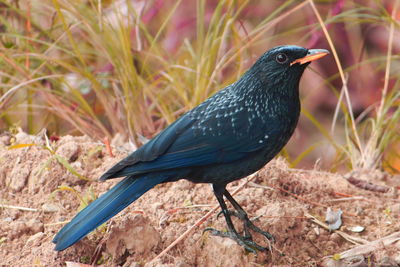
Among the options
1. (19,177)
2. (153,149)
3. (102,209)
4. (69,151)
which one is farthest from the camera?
(69,151)

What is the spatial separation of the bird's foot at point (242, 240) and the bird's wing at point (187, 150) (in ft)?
1.17

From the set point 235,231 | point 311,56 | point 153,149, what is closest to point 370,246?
point 235,231

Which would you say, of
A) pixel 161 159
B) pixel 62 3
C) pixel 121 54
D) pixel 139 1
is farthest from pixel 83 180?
pixel 139 1

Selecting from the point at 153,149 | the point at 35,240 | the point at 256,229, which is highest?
the point at 153,149

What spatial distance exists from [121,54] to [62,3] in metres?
0.52

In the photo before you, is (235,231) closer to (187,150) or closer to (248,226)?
(248,226)

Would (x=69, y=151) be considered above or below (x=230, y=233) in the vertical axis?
above

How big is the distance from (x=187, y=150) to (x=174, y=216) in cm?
48

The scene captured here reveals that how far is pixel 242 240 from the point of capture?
3254 millimetres

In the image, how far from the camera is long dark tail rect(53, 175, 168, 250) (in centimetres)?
296

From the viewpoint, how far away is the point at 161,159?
3.18 metres

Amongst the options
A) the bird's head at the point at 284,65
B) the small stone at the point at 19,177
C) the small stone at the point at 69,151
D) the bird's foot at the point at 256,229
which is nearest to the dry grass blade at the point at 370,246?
the bird's foot at the point at 256,229

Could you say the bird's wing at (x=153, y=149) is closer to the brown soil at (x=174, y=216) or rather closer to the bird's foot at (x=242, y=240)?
the brown soil at (x=174, y=216)

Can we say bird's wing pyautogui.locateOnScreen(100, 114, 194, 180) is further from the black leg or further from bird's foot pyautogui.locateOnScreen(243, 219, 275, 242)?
bird's foot pyautogui.locateOnScreen(243, 219, 275, 242)
